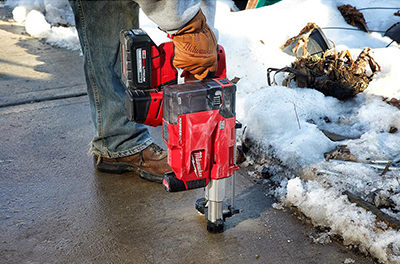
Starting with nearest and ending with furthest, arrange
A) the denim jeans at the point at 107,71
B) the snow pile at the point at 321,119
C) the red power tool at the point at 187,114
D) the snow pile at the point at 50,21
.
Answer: the red power tool at the point at 187,114, the snow pile at the point at 321,119, the denim jeans at the point at 107,71, the snow pile at the point at 50,21

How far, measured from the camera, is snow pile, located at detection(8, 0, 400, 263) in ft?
6.89

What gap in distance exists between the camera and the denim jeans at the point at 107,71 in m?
2.36

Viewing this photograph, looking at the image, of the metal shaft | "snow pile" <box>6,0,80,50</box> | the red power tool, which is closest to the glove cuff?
the red power tool

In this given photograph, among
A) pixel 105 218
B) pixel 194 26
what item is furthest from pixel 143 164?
pixel 194 26

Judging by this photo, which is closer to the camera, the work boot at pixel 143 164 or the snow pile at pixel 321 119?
the snow pile at pixel 321 119

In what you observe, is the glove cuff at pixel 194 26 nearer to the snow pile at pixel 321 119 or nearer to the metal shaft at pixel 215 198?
the metal shaft at pixel 215 198

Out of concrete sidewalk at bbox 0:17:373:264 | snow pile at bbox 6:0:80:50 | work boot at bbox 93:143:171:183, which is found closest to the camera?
concrete sidewalk at bbox 0:17:373:264

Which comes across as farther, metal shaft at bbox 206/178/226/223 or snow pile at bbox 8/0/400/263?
snow pile at bbox 8/0/400/263

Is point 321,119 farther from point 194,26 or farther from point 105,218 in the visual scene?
point 105,218

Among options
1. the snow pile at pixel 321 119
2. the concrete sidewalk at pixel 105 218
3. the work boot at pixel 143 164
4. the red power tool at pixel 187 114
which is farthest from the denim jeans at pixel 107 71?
the snow pile at pixel 321 119

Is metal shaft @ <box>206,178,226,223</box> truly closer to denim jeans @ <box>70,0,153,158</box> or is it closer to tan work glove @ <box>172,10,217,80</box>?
tan work glove @ <box>172,10,217,80</box>

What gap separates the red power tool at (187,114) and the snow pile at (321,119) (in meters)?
0.53

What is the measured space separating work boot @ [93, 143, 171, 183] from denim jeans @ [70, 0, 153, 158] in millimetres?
40

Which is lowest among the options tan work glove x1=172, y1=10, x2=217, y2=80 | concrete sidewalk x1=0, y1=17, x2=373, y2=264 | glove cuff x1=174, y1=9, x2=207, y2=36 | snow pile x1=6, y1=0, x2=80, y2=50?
concrete sidewalk x1=0, y1=17, x2=373, y2=264
